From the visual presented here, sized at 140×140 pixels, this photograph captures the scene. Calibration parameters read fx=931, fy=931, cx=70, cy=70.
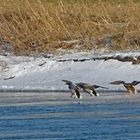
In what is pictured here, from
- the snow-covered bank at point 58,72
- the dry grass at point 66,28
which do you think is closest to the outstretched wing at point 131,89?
the snow-covered bank at point 58,72

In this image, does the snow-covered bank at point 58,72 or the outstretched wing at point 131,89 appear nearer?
the outstretched wing at point 131,89

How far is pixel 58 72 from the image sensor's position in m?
14.3

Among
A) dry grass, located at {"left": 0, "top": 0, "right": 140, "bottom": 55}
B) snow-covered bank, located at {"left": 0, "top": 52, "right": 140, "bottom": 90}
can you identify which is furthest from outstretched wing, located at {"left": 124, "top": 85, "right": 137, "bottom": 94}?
dry grass, located at {"left": 0, "top": 0, "right": 140, "bottom": 55}

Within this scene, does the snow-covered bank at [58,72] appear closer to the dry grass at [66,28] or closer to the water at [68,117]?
the dry grass at [66,28]

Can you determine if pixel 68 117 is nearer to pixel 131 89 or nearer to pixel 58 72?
pixel 131 89

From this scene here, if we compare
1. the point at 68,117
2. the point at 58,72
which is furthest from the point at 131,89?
the point at 58,72

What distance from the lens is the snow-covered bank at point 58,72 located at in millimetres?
13422

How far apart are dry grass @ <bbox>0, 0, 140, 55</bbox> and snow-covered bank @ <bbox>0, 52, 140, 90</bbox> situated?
3.29ft

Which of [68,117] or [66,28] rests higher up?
[68,117]

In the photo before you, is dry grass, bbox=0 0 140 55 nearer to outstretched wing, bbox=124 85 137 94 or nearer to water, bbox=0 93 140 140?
outstretched wing, bbox=124 85 137 94

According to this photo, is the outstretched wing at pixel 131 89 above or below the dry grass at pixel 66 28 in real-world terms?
above

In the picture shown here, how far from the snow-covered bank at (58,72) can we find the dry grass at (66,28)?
3.29ft

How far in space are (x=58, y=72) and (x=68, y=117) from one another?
15.4ft

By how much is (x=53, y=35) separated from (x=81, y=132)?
8.35 metres
